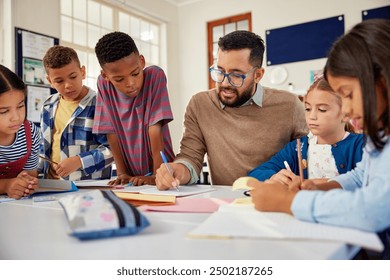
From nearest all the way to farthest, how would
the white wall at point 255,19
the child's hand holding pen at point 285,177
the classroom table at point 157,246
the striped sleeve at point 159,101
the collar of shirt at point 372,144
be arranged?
the classroom table at point 157,246, the collar of shirt at point 372,144, the child's hand holding pen at point 285,177, the striped sleeve at point 159,101, the white wall at point 255,19

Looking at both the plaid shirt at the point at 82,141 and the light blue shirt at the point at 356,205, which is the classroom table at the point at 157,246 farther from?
the plaid shirt at the point at 82,141

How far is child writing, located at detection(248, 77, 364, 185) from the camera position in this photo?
1.15 m

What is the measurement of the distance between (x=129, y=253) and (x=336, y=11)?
14.2ft

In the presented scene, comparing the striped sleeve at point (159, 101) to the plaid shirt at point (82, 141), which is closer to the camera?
the striped sleeve at point (159, 101)

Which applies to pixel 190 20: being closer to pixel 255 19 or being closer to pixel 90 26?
pixel 255 19

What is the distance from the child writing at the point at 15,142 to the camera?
100 cm

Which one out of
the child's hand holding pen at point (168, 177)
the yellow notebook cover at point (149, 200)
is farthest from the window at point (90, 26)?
the yellow notebook cover at point (149, 200)

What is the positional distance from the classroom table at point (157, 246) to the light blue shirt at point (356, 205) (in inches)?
2.7

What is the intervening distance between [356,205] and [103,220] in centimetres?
37

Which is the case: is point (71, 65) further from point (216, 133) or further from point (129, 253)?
point (129, 253)

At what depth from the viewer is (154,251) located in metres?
0.48

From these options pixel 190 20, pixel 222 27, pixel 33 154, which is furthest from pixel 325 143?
pixel 190 20

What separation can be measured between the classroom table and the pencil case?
12 mm

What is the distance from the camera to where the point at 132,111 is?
1399mm
